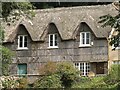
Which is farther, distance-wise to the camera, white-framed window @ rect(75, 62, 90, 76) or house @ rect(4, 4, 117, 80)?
house @ rect(4, 4, 117, 80)

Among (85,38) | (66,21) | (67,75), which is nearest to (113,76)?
(67,75)

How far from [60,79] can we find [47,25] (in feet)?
34.5

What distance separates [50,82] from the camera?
37969 mm

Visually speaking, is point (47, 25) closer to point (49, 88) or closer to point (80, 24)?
point (80, 24)

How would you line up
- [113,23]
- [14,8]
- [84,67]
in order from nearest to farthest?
1. [113,23]
2. [14,8]
3. [84,67]

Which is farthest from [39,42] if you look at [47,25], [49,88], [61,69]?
[49,88]

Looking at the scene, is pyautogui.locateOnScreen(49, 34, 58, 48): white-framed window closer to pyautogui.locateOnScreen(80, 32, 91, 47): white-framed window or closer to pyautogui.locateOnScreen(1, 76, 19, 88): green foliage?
pyautogui.locateOnScreen(80, 32, 91, 47): white-framed window

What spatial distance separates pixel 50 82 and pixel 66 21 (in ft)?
39.9

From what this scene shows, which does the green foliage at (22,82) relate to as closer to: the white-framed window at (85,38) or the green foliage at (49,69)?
the green foliage at (49,69)

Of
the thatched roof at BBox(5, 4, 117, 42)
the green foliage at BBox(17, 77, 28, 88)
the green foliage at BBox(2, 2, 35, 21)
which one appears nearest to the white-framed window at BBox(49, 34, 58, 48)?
the thatched roof at BBox(5, 4, 117, 42)

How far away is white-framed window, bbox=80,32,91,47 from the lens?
154 ft

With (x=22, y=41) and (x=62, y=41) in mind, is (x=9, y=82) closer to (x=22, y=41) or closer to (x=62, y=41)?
(x=62, y=41)

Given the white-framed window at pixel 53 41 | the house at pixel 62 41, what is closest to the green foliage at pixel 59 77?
the house at pixel 62 41

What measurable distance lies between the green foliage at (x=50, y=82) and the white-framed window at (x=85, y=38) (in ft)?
29.6
